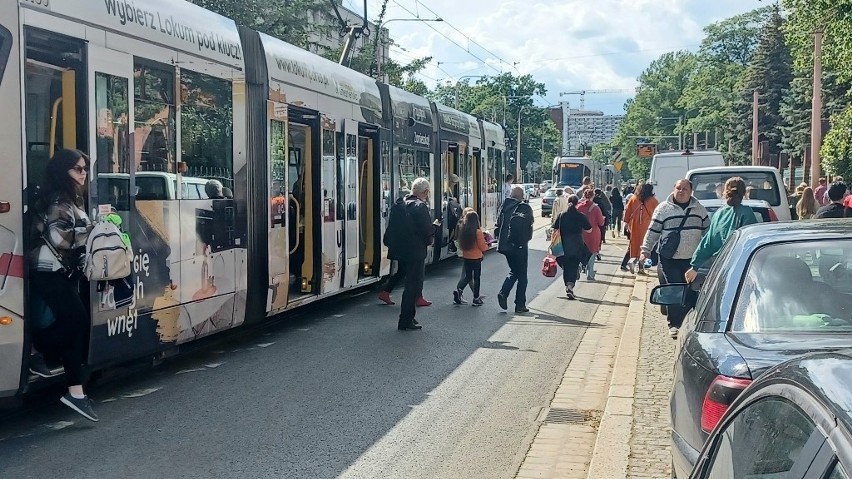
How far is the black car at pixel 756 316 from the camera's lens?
420cm

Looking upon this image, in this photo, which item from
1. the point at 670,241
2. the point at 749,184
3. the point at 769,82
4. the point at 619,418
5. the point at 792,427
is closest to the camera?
the point at 792,427

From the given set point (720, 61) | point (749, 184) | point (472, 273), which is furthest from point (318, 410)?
point (720, 61)

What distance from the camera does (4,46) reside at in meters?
6.43

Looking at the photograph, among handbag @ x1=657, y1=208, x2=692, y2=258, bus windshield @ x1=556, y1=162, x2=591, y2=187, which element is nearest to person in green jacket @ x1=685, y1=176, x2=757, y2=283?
handbag @ x1=657, y1=208, x2=692, y2=258

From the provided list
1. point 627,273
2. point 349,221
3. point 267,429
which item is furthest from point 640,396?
point 627,273

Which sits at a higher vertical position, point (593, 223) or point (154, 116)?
point (154, 116)

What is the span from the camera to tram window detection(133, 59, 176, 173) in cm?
791

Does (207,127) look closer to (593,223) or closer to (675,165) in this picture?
(593,223)

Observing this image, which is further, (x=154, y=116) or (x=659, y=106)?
(x=659, y=106)

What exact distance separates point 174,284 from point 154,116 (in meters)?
1.38

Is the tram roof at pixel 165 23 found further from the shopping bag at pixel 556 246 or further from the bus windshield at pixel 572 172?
the bus windshield at pixel 572 172

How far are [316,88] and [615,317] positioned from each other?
199 inches

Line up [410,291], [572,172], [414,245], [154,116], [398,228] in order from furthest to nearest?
[572,172], [398,228], [414,245], [410,291], [154,116]

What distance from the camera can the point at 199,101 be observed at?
9.02m
